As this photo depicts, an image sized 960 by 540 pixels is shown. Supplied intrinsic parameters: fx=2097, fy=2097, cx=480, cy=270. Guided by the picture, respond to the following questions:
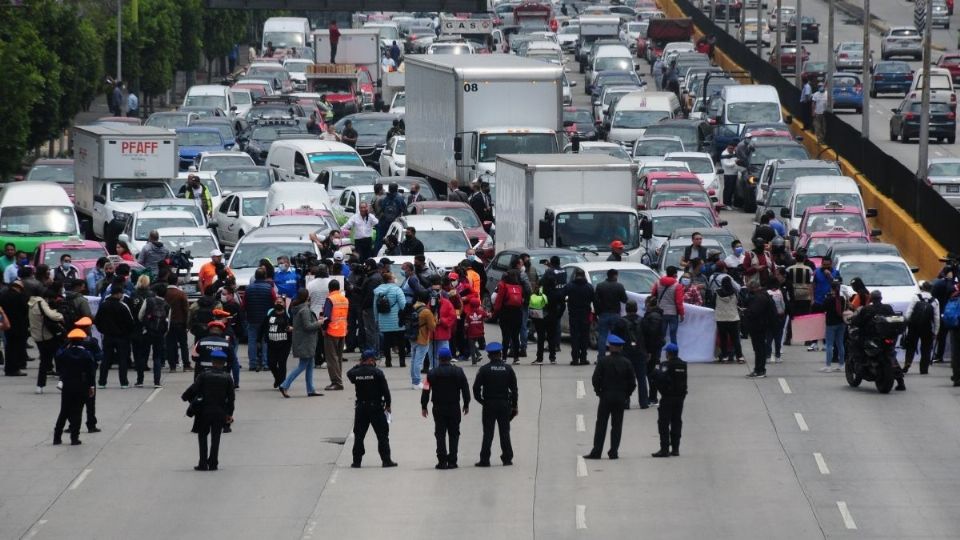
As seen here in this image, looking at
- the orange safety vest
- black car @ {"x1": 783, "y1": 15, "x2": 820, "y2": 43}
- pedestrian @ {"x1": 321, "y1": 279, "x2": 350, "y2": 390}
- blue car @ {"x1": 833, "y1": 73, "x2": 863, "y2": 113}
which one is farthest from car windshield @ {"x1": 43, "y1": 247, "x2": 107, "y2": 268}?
black car @ {"x1": 783, "y1": 15, "x2": 820, "y2": 43}

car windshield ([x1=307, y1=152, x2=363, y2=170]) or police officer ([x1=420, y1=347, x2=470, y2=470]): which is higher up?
car windshield ([x1=307, y1=152, x2=363, y2=170])

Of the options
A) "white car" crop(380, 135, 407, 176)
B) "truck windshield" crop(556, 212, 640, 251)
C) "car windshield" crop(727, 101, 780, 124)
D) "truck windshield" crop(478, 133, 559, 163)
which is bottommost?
"truck windshield" crop(556, 212, 640, 251)

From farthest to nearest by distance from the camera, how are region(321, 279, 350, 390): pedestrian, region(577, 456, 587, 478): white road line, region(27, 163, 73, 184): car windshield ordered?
region(27, 163, 73, 184): car windshield → region(321, 279, 350, 390): pedestrian → region(577, 456, 587, 478): white road line

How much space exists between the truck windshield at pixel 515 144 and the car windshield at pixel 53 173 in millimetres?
10374

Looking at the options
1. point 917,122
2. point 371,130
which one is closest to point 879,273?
point 371,130

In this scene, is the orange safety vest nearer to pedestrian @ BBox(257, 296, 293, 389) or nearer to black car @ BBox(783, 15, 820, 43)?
pedestrian @ BBox(257, 296, 293, 389)

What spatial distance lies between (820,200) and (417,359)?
16713 millimetres

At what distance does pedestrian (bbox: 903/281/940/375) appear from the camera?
27781 mm

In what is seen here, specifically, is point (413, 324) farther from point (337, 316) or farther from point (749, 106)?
point (749, 106)

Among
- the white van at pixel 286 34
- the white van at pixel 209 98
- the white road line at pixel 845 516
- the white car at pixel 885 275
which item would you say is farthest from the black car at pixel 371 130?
the white van at pixel 286 34

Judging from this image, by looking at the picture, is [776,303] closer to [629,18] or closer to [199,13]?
[199,13]

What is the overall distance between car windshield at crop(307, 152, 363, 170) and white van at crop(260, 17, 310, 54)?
50.8m

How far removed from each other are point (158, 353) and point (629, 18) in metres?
83.3

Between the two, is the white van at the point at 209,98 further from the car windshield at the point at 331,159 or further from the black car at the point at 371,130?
the car windshield at the point at 331,159
